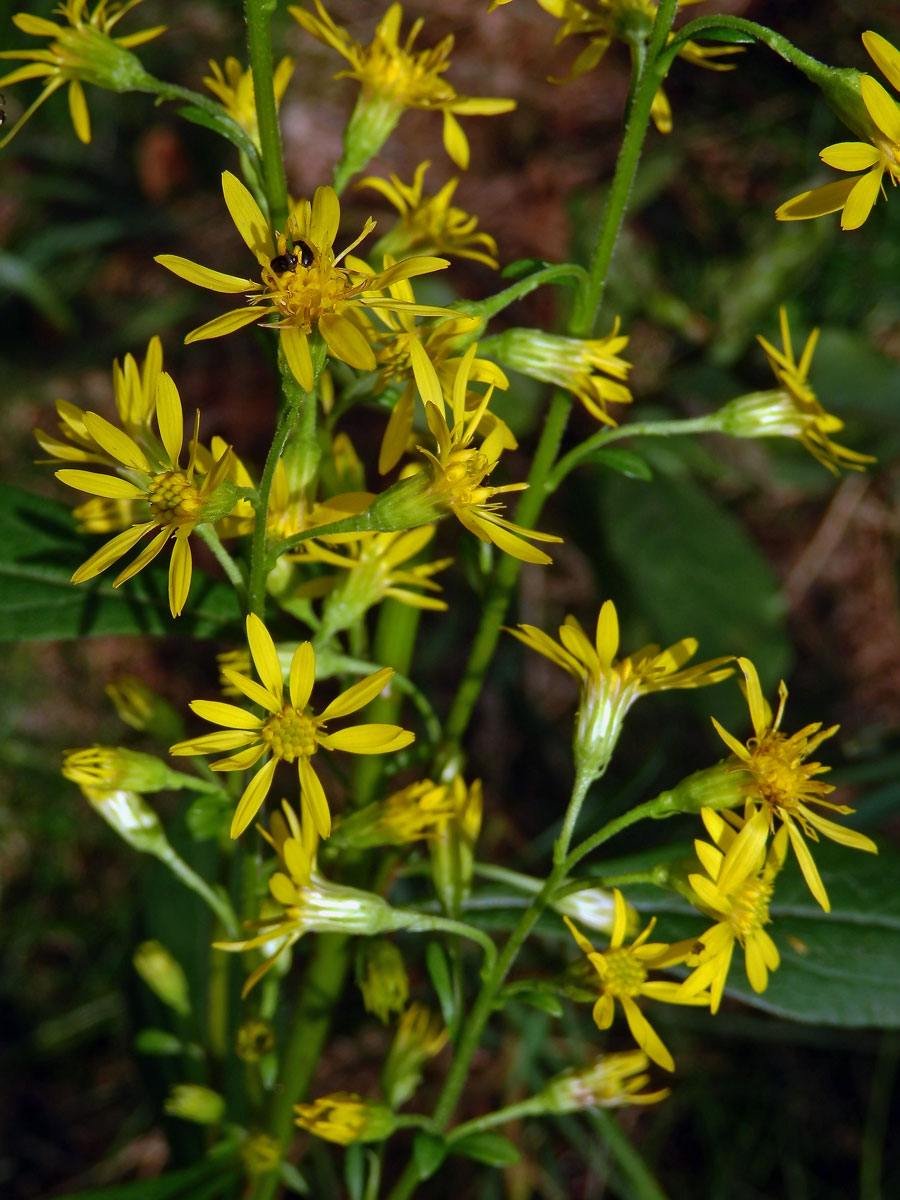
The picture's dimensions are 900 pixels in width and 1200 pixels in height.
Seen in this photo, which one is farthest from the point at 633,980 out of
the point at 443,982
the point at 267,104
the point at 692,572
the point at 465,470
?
the point at 692,572

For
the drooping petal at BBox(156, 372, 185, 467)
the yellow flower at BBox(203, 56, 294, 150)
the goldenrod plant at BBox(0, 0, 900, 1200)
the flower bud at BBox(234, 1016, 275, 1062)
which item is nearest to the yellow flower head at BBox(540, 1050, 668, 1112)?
the goldenrod plant at BBox(0, 0, 900, 1200)

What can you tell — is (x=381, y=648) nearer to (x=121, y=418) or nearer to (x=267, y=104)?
(x=121, y=418)

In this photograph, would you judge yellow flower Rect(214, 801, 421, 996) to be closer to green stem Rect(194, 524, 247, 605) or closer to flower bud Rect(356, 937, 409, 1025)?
flower bud Rect(356, 937, 409, 1025)

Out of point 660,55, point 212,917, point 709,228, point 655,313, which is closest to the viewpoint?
point 660,55

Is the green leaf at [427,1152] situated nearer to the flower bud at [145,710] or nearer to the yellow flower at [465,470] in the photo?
the flower bud at [145,710]

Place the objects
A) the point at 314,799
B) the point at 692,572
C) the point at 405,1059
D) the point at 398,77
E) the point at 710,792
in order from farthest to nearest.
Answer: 1. the point at 692,572
2. the point at 405,1059
3. the point at 398,77
4. the point at 710,792
5. the point at 314,799

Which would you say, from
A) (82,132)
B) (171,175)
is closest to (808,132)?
(171,175)

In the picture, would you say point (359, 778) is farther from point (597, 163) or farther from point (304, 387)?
point (597, 163)
